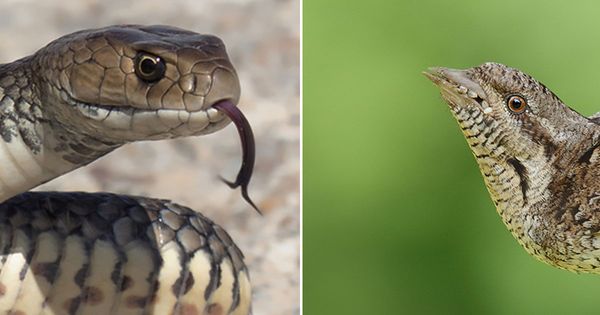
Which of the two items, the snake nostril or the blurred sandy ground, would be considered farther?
the blurred sandy ground

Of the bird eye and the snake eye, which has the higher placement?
the snake eye

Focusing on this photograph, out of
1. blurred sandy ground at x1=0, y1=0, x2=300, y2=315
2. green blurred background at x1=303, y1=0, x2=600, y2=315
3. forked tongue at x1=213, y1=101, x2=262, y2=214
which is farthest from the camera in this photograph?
blurred sandy ground at x1=0, y1=0, x2=300, y2=315

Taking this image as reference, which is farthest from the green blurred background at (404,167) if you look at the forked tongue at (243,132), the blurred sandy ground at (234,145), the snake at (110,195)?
the forked tongue at (243,132)

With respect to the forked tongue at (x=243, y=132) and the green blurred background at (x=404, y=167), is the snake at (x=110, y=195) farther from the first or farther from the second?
the green blurred background at (x=404, y=167)

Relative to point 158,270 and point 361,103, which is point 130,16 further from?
point 158,270

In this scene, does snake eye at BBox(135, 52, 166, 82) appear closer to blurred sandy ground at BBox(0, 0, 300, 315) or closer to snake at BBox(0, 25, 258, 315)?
snake at BBox(0, 25, 258, 315)

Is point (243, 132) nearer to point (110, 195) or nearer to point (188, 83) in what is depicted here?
point (188, 83)

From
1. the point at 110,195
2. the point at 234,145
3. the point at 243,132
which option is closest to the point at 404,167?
the point at 234,145

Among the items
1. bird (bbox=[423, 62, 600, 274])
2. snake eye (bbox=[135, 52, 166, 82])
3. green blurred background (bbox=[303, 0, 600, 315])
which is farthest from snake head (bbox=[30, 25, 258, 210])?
green blurred background (bbox=[303, 0, 600, 315])
